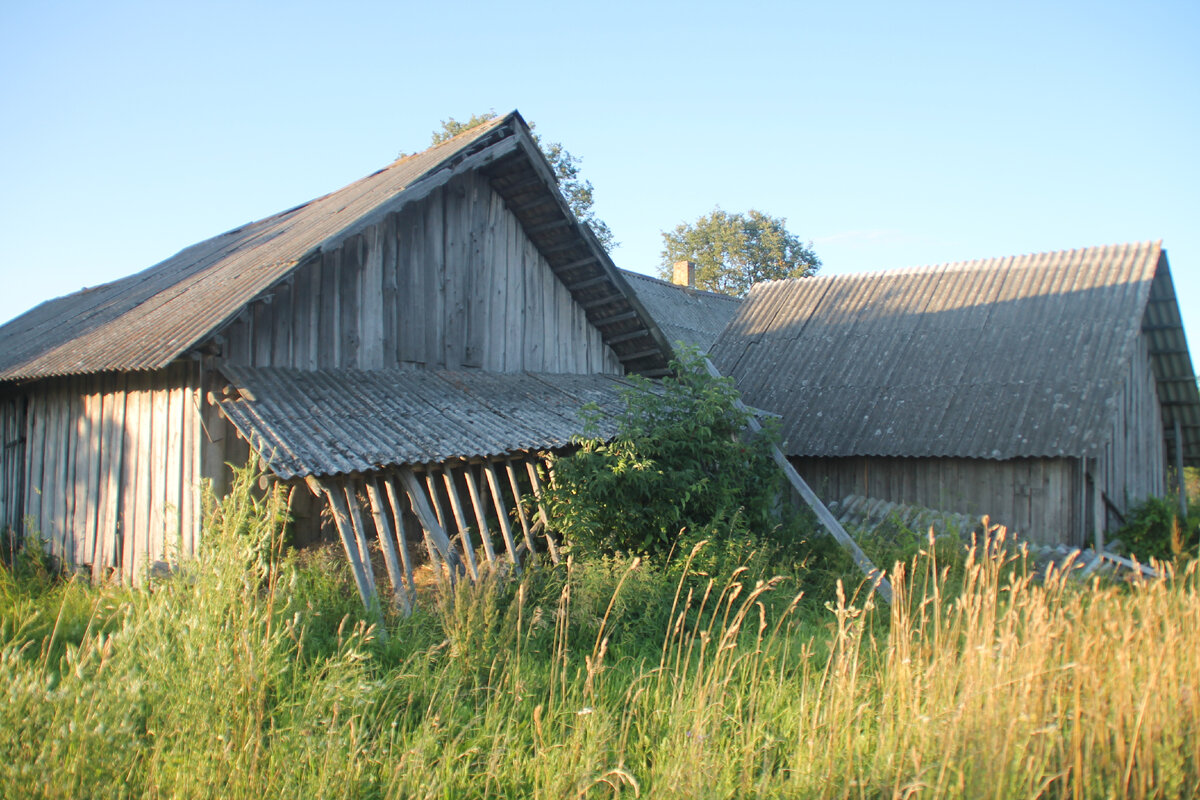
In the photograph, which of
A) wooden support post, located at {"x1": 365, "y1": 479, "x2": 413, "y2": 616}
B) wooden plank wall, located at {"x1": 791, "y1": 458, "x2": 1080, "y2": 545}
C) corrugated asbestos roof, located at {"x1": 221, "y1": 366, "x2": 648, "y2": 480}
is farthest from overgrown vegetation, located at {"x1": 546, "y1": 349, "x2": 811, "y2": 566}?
wooden plank wall, located at {"x1": 791, "y1": 458, "x2": 1080, "y2": 545}

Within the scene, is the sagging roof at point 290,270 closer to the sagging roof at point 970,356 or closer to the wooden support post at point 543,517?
the wooden support post at point 543,517

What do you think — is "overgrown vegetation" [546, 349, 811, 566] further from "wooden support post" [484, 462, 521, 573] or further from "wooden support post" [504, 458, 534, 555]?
"wooden support post" [484, 462, 521, 573]

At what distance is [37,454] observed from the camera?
356 inches

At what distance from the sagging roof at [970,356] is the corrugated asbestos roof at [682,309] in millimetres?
4333

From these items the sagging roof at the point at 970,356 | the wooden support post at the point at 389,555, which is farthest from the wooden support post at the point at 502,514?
the sagging roof at the point at 970,356

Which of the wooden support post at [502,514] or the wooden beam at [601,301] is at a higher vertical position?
the wooden beam at [601,301]

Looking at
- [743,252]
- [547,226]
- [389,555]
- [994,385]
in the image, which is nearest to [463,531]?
[389,555]

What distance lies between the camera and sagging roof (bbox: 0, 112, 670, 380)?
7.29m

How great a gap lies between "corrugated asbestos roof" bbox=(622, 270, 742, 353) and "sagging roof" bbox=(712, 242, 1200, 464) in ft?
14.2

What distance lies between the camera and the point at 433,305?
961cm

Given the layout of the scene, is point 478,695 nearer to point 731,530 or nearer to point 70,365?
point 731,530

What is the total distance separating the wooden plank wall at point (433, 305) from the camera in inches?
318

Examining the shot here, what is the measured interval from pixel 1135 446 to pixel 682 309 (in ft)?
40.3

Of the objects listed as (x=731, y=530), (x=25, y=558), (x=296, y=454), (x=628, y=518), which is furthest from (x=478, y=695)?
(x=25, y=558)
